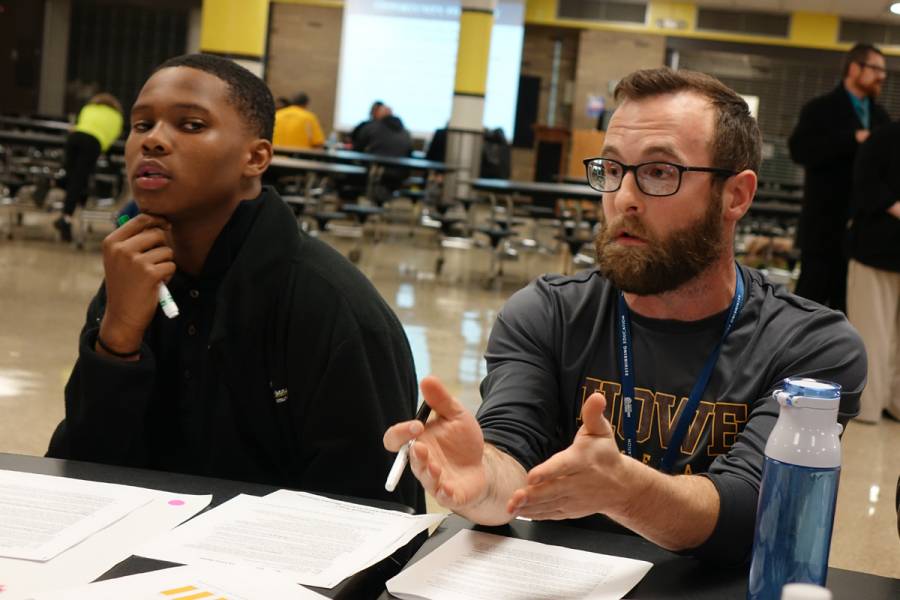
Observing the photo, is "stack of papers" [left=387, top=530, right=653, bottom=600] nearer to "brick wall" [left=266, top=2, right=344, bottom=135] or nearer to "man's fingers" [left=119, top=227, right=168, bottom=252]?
"man's fingers" [left=119, top=227, right=168, bottom=252]

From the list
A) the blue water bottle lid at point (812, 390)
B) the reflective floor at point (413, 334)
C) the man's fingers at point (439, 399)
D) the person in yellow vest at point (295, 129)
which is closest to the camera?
the blue water bottle lid at point (812, 390)

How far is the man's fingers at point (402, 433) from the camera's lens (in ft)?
3.93

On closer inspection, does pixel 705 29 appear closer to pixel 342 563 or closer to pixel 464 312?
pixel 464 312

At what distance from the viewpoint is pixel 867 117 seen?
5.64m

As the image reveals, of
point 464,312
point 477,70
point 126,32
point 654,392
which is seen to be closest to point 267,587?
point 654,392

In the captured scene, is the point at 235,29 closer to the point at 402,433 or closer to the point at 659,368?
the point at 659,368

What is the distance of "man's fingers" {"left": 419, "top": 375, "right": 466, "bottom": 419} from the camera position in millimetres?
1219

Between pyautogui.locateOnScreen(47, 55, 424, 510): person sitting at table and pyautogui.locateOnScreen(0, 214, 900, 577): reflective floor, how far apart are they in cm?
199

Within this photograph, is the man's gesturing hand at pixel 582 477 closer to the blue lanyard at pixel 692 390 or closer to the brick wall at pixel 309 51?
the blue lanyard at pixel 692 390

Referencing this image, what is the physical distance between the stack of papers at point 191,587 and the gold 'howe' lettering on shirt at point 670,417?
2.23ft

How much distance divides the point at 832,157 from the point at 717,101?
4.16m

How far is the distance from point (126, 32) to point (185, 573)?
2147 centimetres

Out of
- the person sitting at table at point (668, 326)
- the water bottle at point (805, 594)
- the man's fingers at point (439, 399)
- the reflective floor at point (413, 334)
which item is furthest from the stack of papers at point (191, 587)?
the reflective floor at point (413, 334)

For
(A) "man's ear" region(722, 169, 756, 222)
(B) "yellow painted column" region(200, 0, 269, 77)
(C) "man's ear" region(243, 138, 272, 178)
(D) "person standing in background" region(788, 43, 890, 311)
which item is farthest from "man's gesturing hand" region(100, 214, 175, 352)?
(B) "yellow painted column" region(200, 0, 269, 77)
